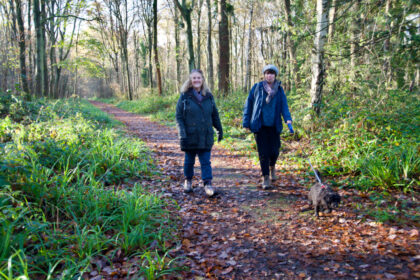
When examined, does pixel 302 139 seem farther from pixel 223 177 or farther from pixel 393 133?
pixel 223 177

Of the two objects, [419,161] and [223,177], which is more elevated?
[419,161]

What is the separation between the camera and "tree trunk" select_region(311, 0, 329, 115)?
6.66 metres

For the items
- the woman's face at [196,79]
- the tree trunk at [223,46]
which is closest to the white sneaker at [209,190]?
the woman's face at [196,79]

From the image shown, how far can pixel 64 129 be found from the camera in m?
5.98

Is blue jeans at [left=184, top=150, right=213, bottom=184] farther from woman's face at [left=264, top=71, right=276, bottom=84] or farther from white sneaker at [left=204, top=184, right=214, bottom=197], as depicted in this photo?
woman's face at [left=264, top=71, right=276, bottom=84]

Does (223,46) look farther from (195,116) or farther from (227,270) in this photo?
(227,270)

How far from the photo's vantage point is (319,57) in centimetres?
691

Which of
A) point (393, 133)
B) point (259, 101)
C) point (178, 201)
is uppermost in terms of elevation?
point (259, 101)

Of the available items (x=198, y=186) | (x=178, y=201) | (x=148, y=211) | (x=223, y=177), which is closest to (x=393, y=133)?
(x=223, y=177)

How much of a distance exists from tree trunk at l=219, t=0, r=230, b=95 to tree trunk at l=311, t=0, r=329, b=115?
21.5 ft

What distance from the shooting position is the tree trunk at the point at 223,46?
12914mm

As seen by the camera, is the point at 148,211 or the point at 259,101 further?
the point at 259,101

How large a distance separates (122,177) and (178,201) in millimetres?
1347

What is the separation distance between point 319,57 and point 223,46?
712cm
